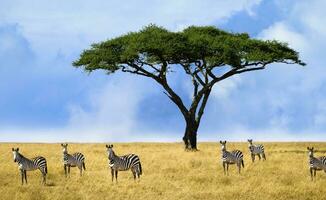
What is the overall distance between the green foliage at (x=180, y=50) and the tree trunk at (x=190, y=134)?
508 centimetres

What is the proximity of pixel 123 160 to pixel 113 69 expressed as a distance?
25883 millimetres

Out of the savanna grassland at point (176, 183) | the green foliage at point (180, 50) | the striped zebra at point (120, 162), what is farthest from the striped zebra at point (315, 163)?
the green foliage at point (180, 50)

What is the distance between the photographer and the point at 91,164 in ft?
109

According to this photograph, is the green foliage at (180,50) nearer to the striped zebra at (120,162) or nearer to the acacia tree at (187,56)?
the acacia tree at (187,56)

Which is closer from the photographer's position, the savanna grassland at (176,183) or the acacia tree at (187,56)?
the savanna grassland at (176,183)

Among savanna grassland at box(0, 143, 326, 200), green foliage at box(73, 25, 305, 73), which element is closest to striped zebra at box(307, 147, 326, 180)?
savanna grassland at box(0, 143, 326, 200)

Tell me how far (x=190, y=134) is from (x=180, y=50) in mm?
6905

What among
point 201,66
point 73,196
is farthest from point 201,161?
point 201,66

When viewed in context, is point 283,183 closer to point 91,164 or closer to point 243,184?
point 243,184

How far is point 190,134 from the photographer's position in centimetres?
4878

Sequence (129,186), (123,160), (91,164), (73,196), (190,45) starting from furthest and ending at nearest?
(190,45)
(91,164)
(123,160)
(129,186)
(73,196)

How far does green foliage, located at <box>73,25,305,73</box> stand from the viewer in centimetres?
4800

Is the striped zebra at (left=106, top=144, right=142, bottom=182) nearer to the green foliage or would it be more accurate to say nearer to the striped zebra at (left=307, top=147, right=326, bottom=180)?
the striped zebra at (left=307, top=147, right=326, bottom=180)

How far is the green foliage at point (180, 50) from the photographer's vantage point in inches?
1890
